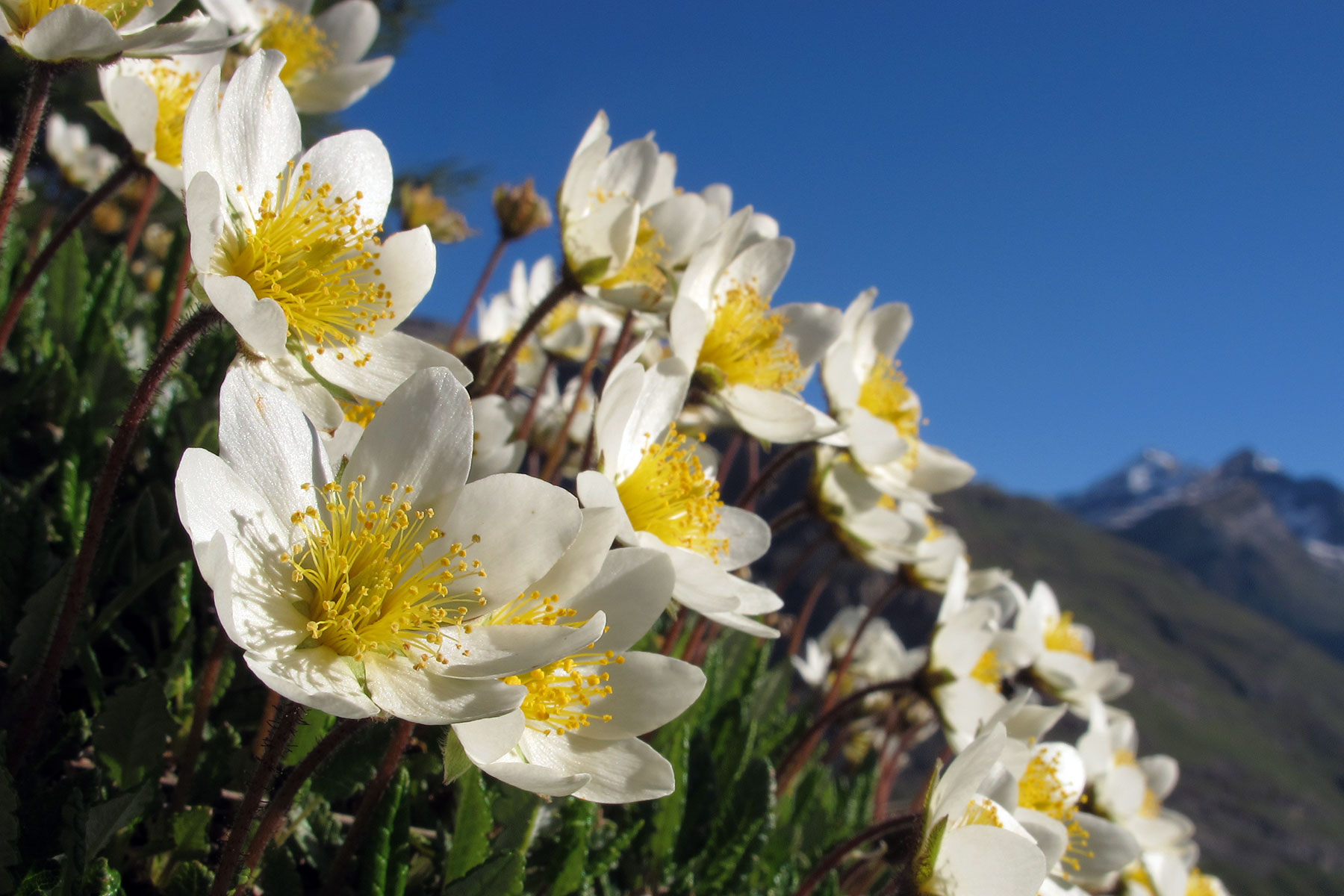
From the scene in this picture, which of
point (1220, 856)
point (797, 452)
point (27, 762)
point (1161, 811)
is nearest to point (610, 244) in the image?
point (797, 452)

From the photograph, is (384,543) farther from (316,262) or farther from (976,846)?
(976,846)

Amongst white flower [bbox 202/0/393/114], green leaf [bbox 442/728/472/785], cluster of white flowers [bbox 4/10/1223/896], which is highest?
white flower [bbox 202/0/393/114]

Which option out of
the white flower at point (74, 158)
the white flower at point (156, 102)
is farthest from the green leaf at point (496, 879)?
the white flower at point (74, 158)

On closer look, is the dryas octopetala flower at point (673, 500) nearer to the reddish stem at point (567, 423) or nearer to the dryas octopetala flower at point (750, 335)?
the dryas octopetala flower at point (750, 335)

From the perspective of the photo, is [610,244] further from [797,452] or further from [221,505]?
[221,505]

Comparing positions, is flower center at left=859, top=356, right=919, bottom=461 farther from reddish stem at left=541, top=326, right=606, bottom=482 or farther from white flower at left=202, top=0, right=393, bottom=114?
white flower at left=202, top=0, right=393, bottom=114

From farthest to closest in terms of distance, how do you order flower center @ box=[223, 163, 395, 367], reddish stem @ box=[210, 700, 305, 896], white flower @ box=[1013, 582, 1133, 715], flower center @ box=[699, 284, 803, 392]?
white flower @ box=[1013, 582, 1133, 715] → flower center @ box=[699, 284, 803, 392] → flower center @ box=[223, 163, 395, 367] → reddish stem @ box=[210, 700, 305, 896]

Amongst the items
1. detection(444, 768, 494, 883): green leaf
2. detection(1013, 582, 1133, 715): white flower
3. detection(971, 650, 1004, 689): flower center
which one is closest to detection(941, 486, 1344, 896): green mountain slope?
detection(1013, 582, 1133, 715): white flower
